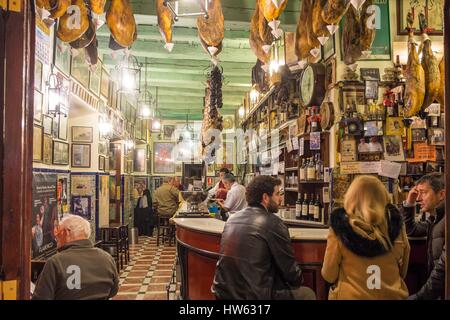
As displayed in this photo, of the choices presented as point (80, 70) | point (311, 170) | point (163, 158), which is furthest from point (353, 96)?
point (163, 158)

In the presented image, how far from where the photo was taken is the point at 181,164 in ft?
56.6

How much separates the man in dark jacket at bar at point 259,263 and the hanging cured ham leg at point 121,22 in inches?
75.2

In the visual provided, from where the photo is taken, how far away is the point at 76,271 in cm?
264

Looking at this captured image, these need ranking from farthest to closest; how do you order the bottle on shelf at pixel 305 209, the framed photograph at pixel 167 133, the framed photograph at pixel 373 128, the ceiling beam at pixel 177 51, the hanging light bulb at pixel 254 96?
the framed photograph at pixel 167 133 < the hanging light bulb at pixel 254 96 < the ceiling beam at pixel 177 51 < the bottle on shelf at pixel 305 209 < the framed photograph at pixel 373 128

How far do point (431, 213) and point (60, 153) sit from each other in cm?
441

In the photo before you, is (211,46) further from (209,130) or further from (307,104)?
(209,130)

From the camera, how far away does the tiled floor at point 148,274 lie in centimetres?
584

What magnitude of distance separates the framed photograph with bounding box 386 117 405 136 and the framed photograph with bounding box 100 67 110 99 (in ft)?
17.5

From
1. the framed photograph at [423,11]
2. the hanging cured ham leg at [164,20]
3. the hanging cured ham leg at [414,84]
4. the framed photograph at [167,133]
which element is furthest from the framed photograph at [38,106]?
the framed photograph at [167,133]

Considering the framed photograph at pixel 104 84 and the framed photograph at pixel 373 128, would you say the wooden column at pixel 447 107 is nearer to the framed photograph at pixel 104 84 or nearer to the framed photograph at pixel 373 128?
the framed photograph at pixel 373 128

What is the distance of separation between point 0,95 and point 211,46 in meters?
2.50

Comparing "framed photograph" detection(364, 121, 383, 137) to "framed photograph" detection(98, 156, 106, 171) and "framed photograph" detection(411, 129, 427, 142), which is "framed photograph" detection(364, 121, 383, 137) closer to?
"framed photograph" detection(411, 129, 427, 142)

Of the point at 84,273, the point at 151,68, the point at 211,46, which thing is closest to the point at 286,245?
the point at 84,273

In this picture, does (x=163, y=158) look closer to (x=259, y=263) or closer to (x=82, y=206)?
(x=82, y=206)
